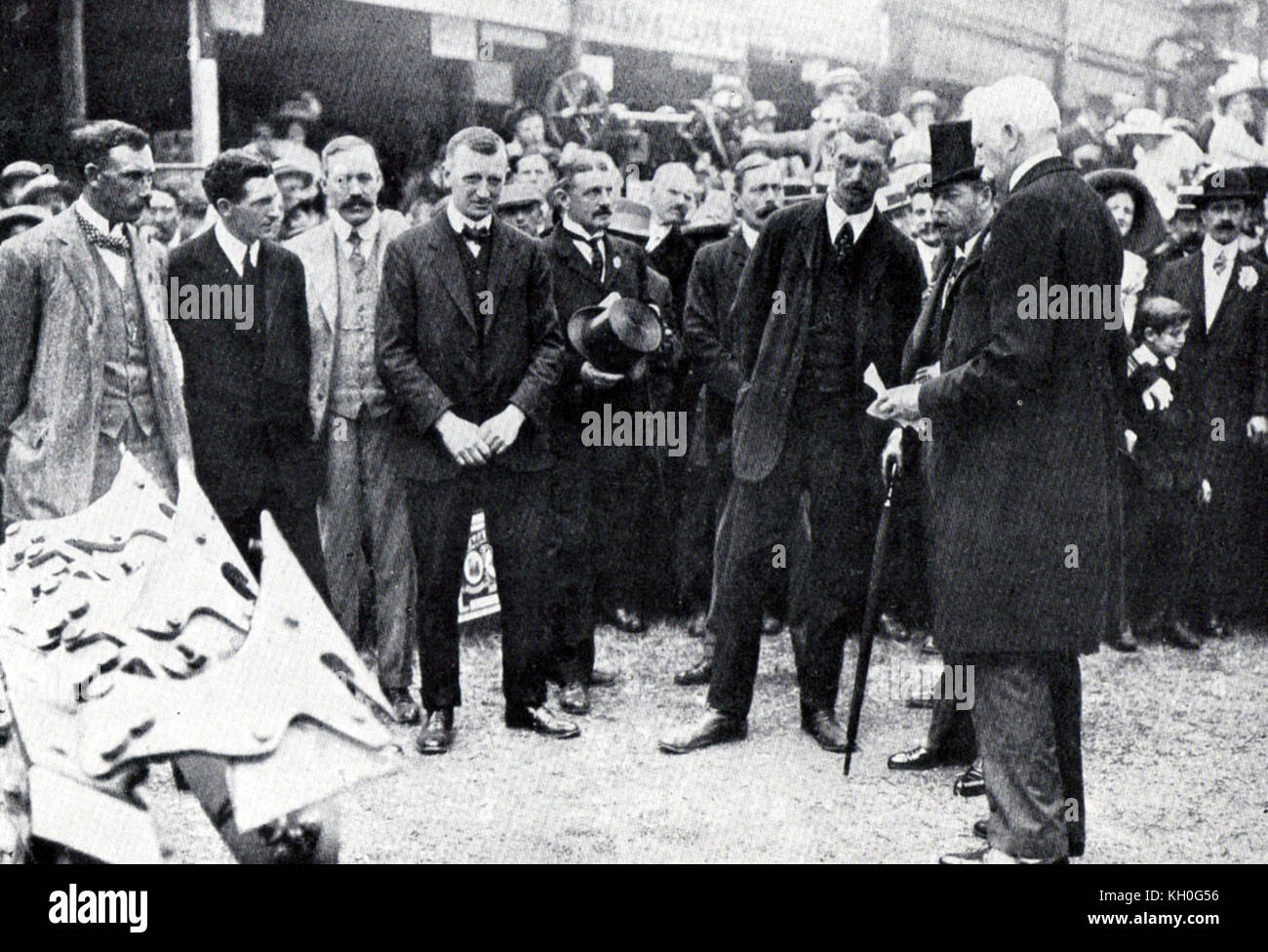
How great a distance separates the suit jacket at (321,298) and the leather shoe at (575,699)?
1.44 m

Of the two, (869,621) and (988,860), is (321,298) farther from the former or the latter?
(988,860)

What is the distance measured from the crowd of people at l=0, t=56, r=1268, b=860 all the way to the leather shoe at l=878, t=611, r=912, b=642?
0.06 ft

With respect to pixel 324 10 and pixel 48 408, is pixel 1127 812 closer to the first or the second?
pixel 48 408

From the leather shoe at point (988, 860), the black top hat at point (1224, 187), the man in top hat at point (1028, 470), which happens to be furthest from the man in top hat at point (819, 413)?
the black top hat at point (1224, 187)

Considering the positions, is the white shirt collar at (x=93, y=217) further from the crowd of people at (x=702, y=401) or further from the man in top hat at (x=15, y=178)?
the man in top hat at (x=15, y=178)

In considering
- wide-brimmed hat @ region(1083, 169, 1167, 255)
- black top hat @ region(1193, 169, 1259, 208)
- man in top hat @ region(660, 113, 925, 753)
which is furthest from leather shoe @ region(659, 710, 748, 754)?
black top hat @ region(1193, 169, 1259, 208)

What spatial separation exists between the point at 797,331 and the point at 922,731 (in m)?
1.63

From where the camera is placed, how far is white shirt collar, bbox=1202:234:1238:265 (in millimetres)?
7754

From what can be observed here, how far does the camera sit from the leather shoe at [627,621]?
777 centimetres

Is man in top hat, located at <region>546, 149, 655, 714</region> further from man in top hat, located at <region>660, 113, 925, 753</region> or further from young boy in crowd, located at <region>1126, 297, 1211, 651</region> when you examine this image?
young boy in crowd, located at <region>1126, 297, 1211, 651</region>

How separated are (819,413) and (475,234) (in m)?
1.44

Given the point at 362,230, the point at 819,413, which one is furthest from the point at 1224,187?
the point at 362,230

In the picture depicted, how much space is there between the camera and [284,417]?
587 centimetres

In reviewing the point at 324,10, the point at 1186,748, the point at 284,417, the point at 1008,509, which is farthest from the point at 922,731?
the point at 324,10
